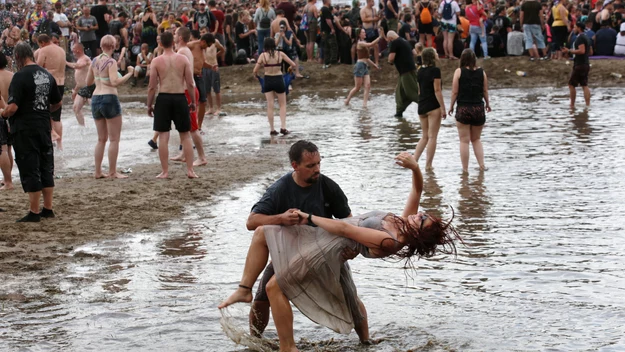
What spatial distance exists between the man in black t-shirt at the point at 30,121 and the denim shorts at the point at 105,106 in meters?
2.33

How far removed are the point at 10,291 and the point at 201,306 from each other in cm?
164

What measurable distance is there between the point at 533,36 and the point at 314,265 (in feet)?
71.5

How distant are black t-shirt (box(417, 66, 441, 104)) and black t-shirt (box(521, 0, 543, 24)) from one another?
13084 millimetres

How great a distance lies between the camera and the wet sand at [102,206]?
9062 mm

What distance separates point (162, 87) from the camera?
1277 cm

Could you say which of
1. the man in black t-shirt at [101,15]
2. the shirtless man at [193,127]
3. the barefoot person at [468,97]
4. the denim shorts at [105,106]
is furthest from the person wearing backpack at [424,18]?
the denim shorts at [105,106]

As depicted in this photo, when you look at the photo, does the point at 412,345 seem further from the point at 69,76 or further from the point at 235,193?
the point at 69,76

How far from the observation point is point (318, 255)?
6.11 meters

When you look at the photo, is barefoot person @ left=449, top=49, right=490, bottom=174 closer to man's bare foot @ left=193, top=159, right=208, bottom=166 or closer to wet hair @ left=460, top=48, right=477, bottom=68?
wet hair @ left=460, top=48, right=477, bottom=68

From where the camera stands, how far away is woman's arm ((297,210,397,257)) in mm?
5887

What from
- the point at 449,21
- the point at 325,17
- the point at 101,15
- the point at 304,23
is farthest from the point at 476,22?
the point at 101,15

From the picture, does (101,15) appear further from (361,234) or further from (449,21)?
(361,234)

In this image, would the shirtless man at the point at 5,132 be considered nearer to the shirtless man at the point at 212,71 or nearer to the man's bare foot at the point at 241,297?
the man's bare foot at the point at 241,297

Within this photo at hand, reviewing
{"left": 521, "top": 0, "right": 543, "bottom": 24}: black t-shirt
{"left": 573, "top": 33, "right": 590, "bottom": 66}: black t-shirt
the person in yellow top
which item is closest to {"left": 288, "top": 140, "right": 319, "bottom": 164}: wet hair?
{"left": 573, "top": 33, "right": 590, "bottom": 66}: black t-shirt
